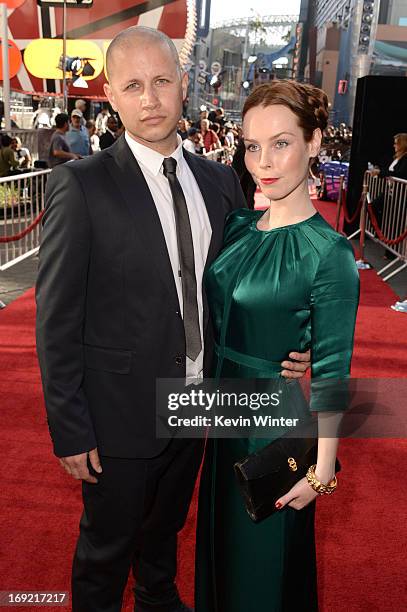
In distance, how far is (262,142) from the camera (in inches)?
68.5

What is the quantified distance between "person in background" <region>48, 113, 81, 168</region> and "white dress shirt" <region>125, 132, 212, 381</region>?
8.37 metres

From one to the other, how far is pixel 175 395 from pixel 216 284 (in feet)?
1.33

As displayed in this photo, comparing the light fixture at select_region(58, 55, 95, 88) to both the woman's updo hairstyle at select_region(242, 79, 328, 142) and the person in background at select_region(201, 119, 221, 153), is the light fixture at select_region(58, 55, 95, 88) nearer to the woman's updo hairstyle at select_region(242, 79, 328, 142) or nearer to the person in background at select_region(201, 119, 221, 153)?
the person in background at select_region(201, 119, 221, 153)

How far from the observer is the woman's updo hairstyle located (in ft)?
5.61

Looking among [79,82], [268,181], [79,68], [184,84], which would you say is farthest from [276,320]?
[79,68]

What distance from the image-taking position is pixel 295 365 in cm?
179

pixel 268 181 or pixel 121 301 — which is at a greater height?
pixel 268 181

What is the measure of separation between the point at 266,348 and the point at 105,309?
1.63 feet

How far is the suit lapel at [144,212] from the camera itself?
189cm

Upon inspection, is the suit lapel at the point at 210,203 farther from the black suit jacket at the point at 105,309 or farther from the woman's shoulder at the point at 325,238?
the woman's shoulder at the point at 325,238

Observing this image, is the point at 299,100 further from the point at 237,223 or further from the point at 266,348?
the point at 266,348

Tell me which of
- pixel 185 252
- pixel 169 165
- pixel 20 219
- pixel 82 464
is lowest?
pixel 20 219

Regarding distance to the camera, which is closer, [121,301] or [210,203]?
[121,301]

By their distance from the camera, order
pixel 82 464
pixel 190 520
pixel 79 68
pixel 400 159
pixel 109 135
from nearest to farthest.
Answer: pixel 82 464 → pixel 190 520 → pixel 400 159 → pixel 109 135 → pixel 79 68
